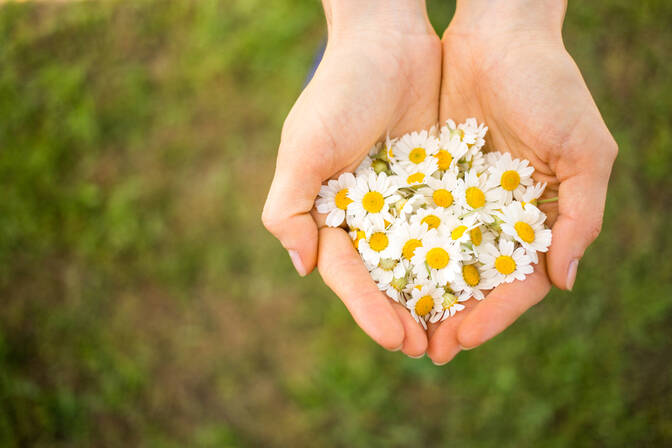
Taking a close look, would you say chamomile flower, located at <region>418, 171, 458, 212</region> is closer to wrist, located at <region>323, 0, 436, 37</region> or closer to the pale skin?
the pale skin

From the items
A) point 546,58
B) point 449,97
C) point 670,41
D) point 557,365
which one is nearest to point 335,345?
point 557,365

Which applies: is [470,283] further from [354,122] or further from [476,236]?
[354,122]

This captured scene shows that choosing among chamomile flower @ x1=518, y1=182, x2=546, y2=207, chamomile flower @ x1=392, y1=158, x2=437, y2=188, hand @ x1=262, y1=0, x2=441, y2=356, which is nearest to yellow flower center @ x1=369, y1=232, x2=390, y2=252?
hand @ x1=262, y1=0, x2=441, y2=356

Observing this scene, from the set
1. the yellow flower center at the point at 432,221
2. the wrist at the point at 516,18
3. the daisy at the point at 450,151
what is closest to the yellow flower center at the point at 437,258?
the yellow flower center at the point at 432,221

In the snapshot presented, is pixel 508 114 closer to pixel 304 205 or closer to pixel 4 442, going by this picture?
pixel 304 205

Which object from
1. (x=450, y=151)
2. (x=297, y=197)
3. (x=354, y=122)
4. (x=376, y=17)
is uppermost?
(x=376, y=17)

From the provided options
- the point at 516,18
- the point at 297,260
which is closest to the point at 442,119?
the point at 516,18

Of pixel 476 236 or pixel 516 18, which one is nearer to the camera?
pixel 476 236

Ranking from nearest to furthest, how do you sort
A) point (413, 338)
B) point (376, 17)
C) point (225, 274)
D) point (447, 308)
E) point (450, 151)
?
1. point (413, 338)
2. point (447, 308)
3. point (450, 151)
4. point (376, 17)
5. point (225, 274)
